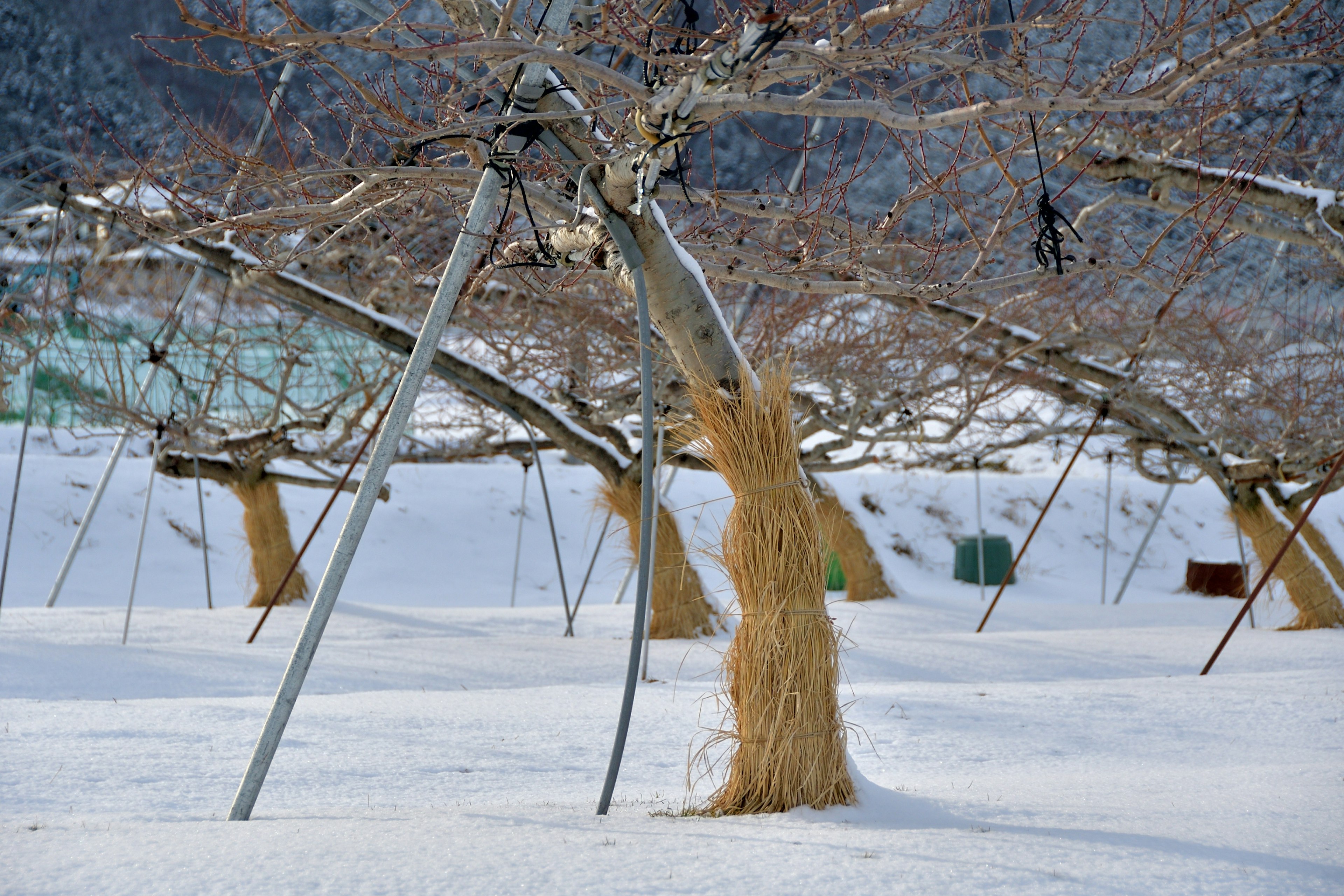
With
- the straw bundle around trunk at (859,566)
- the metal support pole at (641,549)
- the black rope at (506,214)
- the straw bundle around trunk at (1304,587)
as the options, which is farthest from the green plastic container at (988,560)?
the metal support pole at (641,549)

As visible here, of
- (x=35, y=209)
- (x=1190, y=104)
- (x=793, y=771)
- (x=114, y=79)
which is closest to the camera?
(x=793, y=771)

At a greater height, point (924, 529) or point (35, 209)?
point (35, 209)

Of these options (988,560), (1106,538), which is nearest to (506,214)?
(1106,538)

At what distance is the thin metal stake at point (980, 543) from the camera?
8.04 meters

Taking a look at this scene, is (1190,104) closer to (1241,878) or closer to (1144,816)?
(1144,816)

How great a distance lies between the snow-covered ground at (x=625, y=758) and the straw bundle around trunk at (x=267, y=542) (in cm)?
60

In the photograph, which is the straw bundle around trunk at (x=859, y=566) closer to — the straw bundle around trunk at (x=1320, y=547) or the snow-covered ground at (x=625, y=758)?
the snow-covered ground at (x=625, y=758)

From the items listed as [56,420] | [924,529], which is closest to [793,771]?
[924,529]

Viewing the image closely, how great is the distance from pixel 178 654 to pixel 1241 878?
4.93 metres

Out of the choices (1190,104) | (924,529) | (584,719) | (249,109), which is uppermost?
(249,109)

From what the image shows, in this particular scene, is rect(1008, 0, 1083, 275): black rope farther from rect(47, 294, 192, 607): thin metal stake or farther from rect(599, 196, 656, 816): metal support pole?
rect(47, 294, 192, 607): thin metal stake

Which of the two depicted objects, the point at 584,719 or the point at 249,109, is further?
the point at 249,109

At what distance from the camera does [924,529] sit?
1310 centimetres

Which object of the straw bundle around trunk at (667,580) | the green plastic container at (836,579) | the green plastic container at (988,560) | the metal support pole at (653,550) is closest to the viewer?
the metal support pole at (653,550)
